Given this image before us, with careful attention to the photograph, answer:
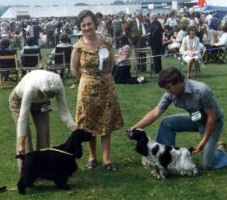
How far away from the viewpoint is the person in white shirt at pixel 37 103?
492 cm

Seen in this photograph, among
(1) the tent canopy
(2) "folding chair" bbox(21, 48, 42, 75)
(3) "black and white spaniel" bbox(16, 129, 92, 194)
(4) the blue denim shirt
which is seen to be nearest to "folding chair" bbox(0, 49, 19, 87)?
(2) "folding chair" bbox(21, 48, 42, 75)

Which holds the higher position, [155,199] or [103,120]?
[103,120]

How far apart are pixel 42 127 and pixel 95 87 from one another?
2.33 feet

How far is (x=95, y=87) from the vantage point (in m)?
5.72

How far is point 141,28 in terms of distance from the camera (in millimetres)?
17625

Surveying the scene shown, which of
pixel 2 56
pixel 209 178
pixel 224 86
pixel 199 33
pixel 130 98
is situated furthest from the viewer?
pixel 199 33

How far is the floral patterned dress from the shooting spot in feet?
18.7

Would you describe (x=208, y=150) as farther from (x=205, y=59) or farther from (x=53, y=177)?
(x=205, y=59)

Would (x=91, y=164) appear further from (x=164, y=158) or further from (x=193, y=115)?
(x=193, y=115)

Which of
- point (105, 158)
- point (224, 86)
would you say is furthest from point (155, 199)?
point (224, 86)

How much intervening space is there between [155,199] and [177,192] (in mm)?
260

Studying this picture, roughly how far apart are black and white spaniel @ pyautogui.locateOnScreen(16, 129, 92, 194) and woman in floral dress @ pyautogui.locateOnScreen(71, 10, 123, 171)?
504mm

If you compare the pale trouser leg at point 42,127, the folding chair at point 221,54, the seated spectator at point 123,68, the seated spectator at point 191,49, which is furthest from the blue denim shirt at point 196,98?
the folding chair at point 221,54

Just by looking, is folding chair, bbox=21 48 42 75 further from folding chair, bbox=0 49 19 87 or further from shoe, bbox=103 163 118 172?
shoe, bbox=103 163 118 172
